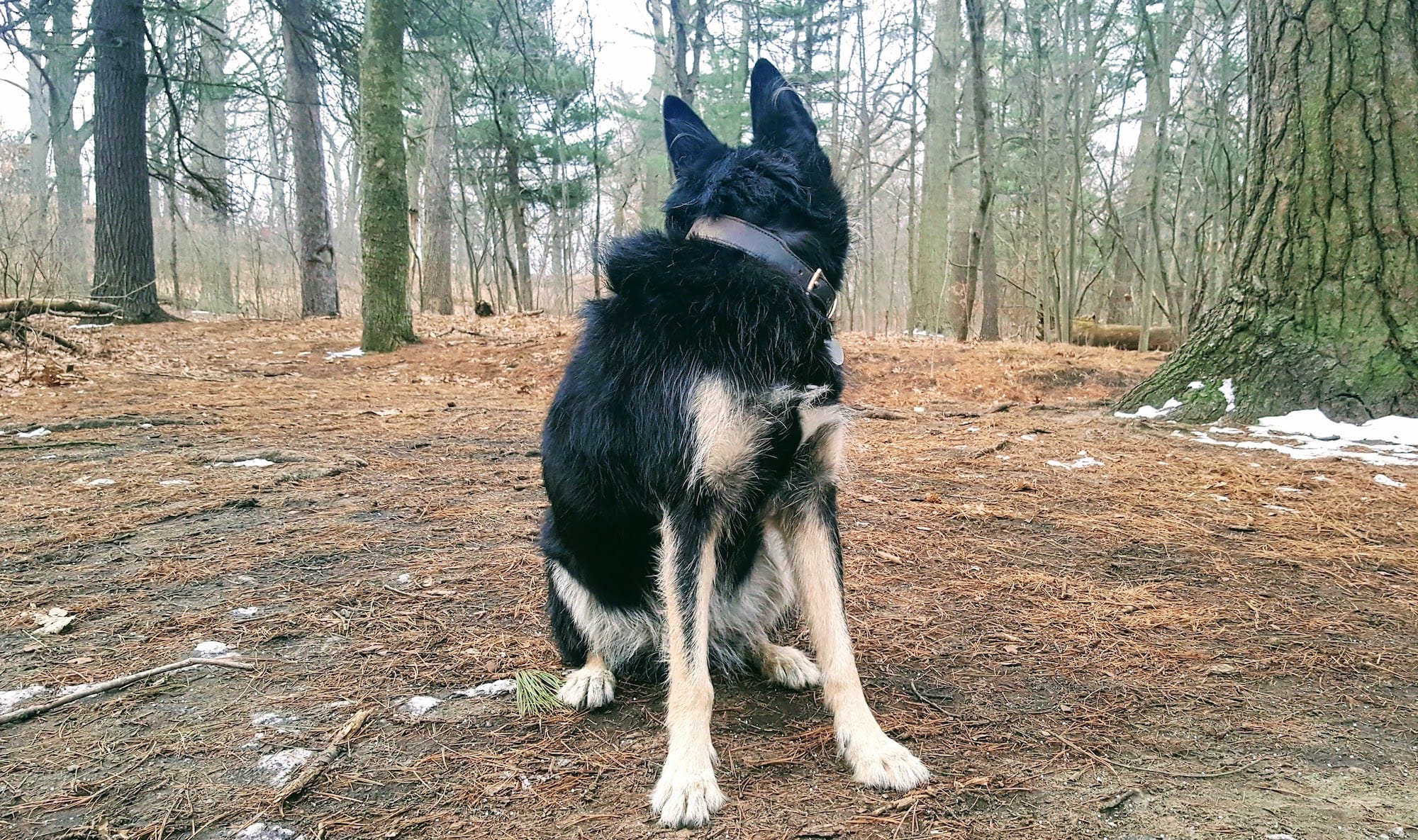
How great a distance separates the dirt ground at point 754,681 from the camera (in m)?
1.74

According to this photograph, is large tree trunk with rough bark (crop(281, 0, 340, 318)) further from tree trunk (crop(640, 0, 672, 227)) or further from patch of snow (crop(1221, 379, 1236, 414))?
patch of snow (crop(1221, 379, 1236, 414))

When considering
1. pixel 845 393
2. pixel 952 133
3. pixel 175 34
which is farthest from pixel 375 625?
pixel 952 133

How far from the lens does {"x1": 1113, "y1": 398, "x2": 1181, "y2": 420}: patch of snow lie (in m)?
5.73

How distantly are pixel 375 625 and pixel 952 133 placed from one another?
16666 millimetres

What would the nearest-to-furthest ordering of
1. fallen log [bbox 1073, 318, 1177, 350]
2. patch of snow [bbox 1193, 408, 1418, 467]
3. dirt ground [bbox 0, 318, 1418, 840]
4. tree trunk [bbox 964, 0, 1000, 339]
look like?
1. dirt ground [bbox 0, 318, 1418, 840]
2. patch of snow [bbox 1193, 408, 1418, 467]
3. tree trunk [bbox 964, 0, 1000, 339]
4. fallen log [bbox 1073, 318, 1177, 350]

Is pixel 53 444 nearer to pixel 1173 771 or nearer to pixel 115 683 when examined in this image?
pixel 115 683

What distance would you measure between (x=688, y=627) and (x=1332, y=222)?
5782mm

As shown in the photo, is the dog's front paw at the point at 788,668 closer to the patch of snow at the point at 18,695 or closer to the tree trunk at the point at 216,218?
the patch of snow at the point at 18,695

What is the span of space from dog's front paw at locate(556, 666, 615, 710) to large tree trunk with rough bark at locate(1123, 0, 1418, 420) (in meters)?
5.15

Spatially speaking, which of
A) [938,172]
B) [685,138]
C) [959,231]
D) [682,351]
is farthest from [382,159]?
[959,231]

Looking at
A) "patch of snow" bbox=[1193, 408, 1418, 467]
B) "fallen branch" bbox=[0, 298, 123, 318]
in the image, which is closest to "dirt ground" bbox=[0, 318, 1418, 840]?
"patch of snow" bbox=[1193, 408, 1418, 467]

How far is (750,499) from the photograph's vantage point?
2.07 metres

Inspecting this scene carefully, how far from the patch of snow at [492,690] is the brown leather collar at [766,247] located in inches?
60.6

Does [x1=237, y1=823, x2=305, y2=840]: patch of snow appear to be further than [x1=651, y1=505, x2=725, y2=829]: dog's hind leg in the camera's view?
No
